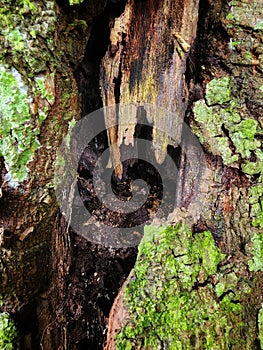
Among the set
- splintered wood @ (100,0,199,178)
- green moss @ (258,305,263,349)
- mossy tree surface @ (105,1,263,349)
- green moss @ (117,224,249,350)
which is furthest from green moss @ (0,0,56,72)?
green moss @ (258,305,263,349)

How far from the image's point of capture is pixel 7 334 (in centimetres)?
104

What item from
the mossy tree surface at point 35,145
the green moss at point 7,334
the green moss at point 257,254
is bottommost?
the green moss at point 7,334

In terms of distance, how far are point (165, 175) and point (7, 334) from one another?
71 cm

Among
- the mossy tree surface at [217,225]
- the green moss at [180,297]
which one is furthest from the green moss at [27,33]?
the green moss at [180,297]

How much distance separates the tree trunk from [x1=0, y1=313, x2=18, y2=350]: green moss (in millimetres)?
29

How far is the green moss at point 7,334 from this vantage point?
103 cm

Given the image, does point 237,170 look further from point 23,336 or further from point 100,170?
point 23,336

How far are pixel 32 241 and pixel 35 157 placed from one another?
0.89 feet

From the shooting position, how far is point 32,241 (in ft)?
3.44

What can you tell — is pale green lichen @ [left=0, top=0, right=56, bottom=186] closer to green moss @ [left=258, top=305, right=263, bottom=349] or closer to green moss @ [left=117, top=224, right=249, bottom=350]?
green moss @ [left=117, top=224, right=249, bottom=350]

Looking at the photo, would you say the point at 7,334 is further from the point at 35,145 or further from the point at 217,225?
the point at 217,225

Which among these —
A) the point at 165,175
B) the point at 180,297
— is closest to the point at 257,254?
the point at 180,297

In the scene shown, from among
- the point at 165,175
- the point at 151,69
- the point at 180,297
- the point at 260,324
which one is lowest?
the point at 260,324

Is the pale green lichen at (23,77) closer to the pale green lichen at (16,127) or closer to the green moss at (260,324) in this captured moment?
the pale green lichen at (16,127)
